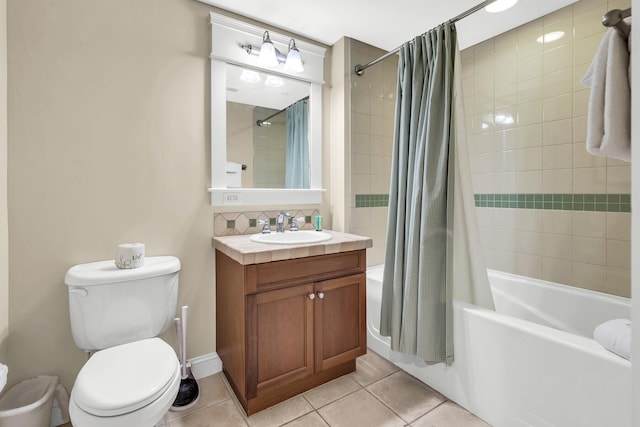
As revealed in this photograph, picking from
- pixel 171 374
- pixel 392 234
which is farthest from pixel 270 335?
pixel 392 234

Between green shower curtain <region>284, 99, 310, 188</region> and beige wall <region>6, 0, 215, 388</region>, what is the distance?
1.84 feet

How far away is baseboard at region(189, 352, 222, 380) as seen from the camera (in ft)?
6.35

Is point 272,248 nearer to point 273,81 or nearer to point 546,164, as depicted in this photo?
point 273,81

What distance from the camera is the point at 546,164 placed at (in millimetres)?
2092

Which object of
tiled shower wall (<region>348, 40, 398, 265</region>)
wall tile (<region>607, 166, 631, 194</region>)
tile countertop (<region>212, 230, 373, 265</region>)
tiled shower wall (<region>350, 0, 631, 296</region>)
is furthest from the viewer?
tiled shower wall (<region>348, 40, 398, 265</region>)

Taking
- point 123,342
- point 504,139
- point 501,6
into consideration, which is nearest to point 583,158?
point 504,139

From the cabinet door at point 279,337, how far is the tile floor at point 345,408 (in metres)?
0.15

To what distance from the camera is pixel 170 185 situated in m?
1.83

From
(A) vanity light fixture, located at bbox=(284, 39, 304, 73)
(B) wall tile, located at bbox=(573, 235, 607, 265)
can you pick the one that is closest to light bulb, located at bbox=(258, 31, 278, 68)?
(A) vanity light fixture, located at bbox=(284, 39, 304, 73)

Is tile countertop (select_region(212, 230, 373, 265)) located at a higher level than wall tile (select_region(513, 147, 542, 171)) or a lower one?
lower

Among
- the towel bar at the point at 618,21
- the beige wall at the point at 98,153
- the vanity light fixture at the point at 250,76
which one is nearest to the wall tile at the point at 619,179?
the towel bar at the point at 618,21

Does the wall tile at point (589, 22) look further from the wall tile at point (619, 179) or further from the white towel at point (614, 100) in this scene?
the white towel at point (614, 100)

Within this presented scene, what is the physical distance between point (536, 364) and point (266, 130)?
1.92 m

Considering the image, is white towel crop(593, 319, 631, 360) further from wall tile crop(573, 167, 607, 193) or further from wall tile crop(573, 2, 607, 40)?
wall tile crop(573, 2, 607, 40)
